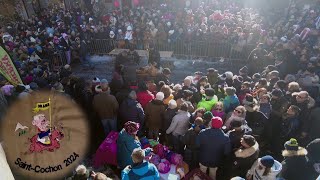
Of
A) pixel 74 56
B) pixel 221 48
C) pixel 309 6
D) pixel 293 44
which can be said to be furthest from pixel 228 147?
pixel 309 6

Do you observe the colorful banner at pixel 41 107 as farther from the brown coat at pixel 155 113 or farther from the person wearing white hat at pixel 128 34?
the person wearing white hat at pixel 128 34

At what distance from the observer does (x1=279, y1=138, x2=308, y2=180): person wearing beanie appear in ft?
14.3

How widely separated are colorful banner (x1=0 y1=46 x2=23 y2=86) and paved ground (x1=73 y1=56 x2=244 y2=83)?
16.4 ft

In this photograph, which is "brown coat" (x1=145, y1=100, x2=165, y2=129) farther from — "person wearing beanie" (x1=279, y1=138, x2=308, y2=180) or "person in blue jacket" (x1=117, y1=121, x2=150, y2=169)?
"person wearing beanie" (x1=279, y1=138, x2=308, y2=180)

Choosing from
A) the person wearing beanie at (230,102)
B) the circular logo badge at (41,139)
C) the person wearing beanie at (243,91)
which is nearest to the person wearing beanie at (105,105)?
the circular logo badge at (41,139)

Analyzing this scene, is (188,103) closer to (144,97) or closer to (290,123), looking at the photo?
(144,97)

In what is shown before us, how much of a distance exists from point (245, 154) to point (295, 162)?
2.38ft

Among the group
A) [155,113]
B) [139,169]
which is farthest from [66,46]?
[139,169]

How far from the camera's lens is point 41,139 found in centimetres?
527

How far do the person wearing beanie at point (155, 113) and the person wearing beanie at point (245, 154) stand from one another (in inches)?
79.9

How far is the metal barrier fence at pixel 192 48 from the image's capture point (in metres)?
12.8

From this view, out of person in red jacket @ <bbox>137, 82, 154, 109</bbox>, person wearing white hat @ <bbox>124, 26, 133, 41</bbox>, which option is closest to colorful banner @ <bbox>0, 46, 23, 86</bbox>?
person in red jacket @ <bbox>137, 82, 154, 109</bbox>

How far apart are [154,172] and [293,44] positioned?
7.70 m

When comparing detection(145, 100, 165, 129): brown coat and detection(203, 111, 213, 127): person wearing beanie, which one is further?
detection(145, 100, 165, 129): brown coat
